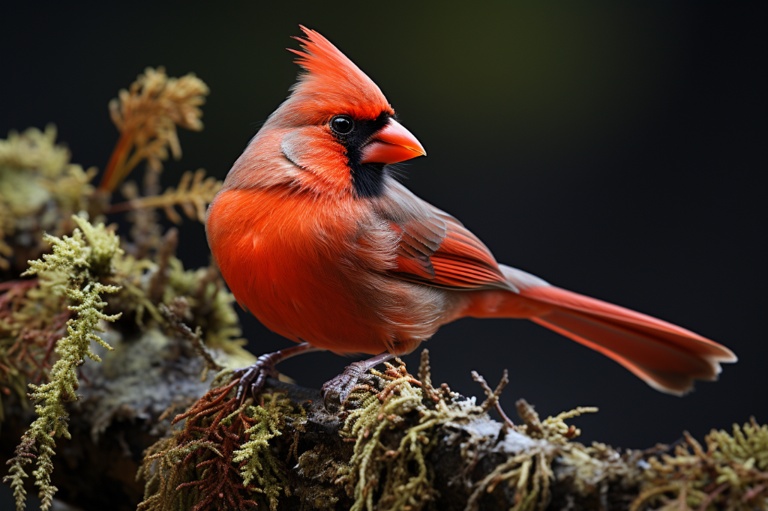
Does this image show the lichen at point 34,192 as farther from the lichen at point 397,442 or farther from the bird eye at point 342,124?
the lichen at point 397,442

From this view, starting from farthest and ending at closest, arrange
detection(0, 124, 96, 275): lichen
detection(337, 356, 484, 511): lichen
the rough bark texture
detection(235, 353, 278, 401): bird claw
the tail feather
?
detection(0, 124, 96, 275): lichen → the tail feather → detection(235, 353, 278, 401): bird claw → detection(337, 356, 484, 511): lichen → the rough bark texture

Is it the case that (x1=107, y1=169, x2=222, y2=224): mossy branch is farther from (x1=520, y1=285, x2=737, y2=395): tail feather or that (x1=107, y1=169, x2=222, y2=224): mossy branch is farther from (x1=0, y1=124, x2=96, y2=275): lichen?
(x1=520, y1=285, x2=737, y2=395): tail feather

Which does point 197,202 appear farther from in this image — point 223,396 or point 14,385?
point 223,396

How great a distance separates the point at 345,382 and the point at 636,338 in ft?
4.16

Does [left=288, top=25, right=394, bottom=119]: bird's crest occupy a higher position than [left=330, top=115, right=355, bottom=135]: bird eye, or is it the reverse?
[left=288, top=25, right=394, bottom=119]: bird's crest

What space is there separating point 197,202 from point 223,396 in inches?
51.7

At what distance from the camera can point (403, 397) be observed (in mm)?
1397

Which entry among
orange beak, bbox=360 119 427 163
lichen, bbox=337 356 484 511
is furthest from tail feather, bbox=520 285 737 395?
lichen, bbox=337 356 484 511

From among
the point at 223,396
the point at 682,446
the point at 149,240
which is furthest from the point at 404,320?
the point at 149,240

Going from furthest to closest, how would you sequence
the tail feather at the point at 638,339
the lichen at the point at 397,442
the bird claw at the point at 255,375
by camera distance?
the tail feather at the point at 638,339
the bird claw at the point at 255,375
the lichen at the point at 397,442

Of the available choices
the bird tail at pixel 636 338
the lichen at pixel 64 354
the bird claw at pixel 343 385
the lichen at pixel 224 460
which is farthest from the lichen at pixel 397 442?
the bird tail at pixel 636 338

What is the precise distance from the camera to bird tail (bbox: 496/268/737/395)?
213 centimetres

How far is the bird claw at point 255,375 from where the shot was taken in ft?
5.93

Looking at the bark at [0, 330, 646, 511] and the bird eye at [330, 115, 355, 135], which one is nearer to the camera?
the bark at [0, 330, 646, 511]
